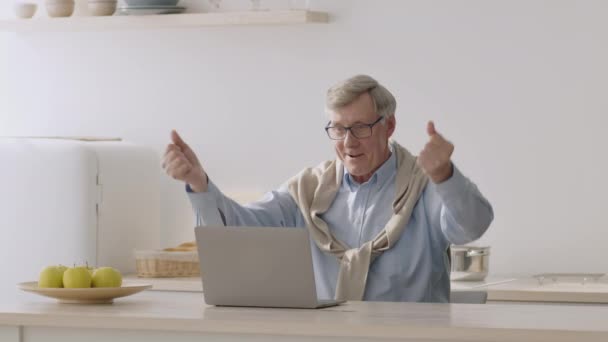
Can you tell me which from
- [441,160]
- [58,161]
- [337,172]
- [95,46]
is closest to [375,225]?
[337,172]

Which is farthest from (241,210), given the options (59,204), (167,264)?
(59,204)

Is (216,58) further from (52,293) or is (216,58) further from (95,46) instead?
(52,293)

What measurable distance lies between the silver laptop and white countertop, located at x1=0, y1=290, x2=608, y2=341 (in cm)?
4

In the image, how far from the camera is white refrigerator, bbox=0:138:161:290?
440cm

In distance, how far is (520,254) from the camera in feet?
14.3

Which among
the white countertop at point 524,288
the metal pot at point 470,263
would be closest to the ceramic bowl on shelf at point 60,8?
the white countertop at point 524,288

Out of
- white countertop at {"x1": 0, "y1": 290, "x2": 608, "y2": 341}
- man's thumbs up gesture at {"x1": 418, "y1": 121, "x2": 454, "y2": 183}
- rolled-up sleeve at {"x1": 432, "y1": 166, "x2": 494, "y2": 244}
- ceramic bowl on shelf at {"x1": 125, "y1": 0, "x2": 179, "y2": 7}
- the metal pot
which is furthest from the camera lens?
ceramic bowl on shelf at {"x1": 125, "y1": 0, "x2": 179, "y2": 7}

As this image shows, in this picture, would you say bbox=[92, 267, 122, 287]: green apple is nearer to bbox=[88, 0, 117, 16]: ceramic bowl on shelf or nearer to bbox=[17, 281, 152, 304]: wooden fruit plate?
bbox=[17, 281, 152, 304]: wooden fruit plate

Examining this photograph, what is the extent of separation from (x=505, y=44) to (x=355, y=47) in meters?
0.57

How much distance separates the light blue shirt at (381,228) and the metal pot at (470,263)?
567mm

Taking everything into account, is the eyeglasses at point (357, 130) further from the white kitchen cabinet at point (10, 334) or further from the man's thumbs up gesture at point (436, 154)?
the white kitchen cabinet at point (10, 334)

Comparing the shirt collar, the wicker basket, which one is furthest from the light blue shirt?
the wicker basket

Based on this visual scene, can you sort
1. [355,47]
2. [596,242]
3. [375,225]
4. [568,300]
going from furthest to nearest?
[355,47], [596,242], [568,300], [375,225]

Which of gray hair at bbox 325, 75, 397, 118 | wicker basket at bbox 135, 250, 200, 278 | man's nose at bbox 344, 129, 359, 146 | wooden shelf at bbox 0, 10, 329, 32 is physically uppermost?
wooden shelf at bbox 0, 10, 329, 32
